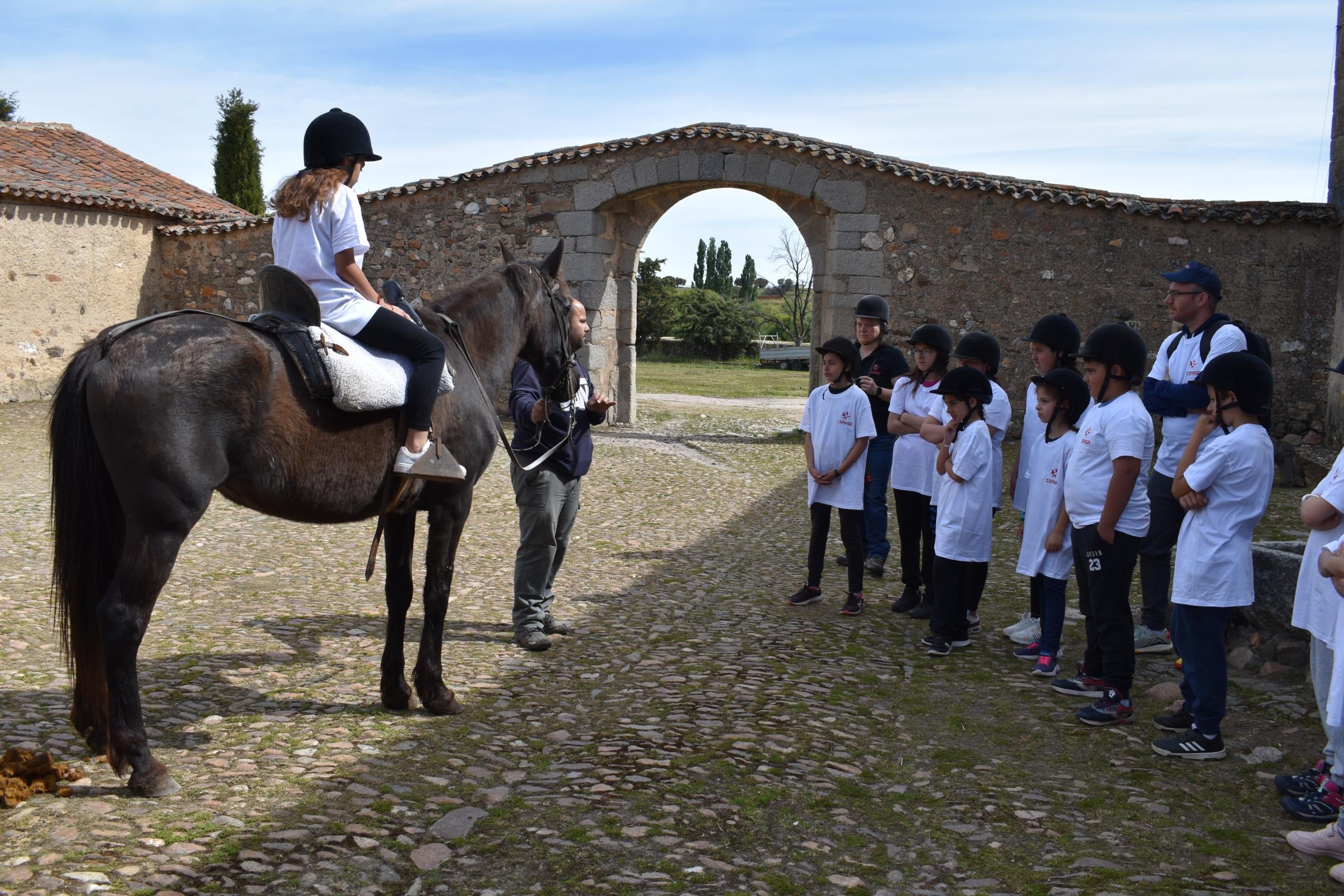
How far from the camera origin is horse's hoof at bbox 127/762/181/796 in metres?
3.48

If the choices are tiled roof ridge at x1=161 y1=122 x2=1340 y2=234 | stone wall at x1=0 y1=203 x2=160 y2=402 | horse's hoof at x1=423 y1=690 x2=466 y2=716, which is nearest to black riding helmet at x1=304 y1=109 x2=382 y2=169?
horse's hoof at x1=423 y1=690 x2=466 y2=716

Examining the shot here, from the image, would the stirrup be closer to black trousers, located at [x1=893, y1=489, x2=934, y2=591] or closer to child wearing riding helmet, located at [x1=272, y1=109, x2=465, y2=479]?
child wearing riding helmet, located at [x1=272, y1=109, x2=465, y2=479]

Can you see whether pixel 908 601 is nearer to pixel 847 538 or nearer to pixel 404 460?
pixel 847 538

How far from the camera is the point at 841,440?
21.6 feet

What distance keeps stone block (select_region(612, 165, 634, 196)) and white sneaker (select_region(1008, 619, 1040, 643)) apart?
39.1ft

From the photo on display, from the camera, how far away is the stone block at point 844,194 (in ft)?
52.5

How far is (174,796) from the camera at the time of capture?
11.4ft

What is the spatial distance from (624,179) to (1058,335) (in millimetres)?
11871

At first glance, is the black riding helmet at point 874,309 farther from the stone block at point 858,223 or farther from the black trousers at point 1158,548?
the stone block at point 858,223

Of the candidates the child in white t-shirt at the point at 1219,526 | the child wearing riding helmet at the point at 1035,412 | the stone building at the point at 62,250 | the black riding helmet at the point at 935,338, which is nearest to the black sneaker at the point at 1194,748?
the child in white t-shirt at the point at 1219,526

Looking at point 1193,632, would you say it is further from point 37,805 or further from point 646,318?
point 646,318

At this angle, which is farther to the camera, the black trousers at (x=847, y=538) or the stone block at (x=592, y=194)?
the stone block at (x=592, y=194)

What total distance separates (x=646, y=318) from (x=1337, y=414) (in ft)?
90.8

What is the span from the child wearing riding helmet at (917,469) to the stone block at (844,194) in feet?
31.4
